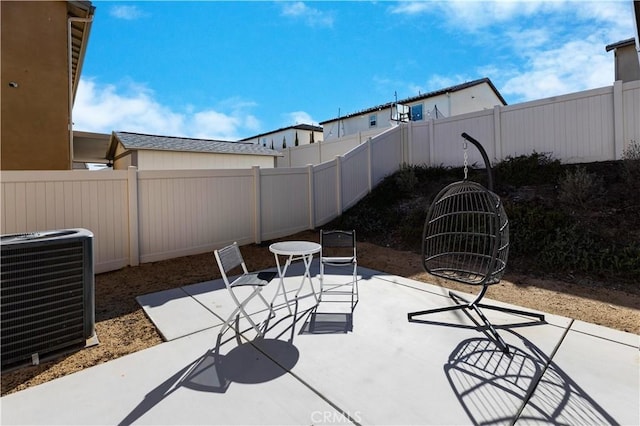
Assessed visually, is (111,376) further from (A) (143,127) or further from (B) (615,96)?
(A) (143,127)

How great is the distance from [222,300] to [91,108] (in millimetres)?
11025

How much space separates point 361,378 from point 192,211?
4867 mm

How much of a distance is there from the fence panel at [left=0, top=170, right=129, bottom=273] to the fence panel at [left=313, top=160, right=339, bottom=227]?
4363mm

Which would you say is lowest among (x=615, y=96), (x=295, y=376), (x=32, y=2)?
(x=295, y=376)

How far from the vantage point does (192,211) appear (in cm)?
604

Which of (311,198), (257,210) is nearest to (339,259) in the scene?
(257,210)

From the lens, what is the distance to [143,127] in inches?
559

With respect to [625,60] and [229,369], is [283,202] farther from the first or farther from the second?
[625,60]

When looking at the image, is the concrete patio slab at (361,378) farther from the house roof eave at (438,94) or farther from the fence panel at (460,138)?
the house roof eave at (438,94)

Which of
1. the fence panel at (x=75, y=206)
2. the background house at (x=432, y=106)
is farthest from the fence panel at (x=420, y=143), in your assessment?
the fence panel at (x=75, y=206)

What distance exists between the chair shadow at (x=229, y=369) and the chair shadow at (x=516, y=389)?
129cm

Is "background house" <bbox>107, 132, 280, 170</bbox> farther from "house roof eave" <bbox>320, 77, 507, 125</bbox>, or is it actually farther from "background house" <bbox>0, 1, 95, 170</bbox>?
"house roof eave" <bbox>320, 77, 507, 125</bbox>

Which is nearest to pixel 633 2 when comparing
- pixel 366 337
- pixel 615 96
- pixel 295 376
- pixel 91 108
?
pixel 366 337

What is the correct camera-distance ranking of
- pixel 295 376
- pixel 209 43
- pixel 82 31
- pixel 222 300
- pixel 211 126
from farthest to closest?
pixel 211 126
pixel 82 31
pixel 209 43
pixel 222 300
pixel 295 376
